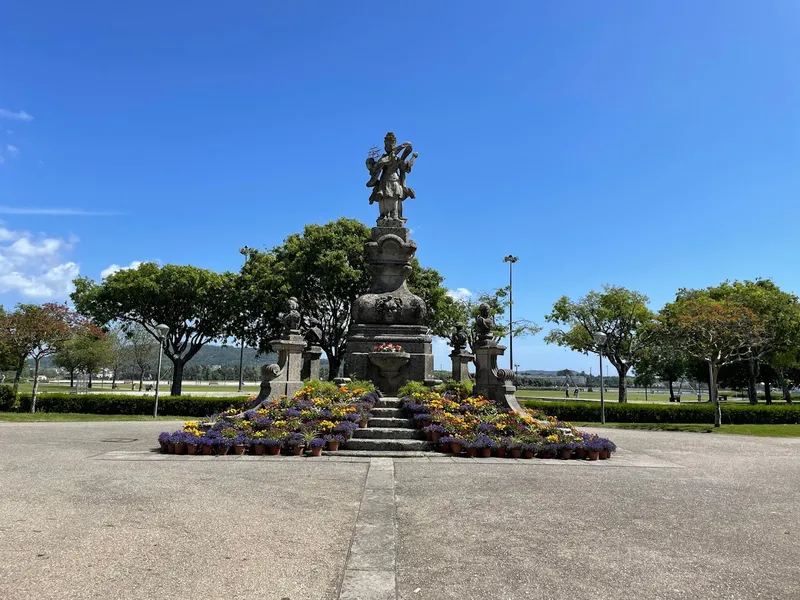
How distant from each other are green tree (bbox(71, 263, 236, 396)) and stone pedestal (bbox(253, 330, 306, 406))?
57.1 feet

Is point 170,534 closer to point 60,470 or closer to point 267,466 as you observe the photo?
point 267,466

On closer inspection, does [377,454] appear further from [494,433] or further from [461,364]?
[461,364]

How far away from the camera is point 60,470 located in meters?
8.29

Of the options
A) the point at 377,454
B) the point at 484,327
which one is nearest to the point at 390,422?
the point at 377,454

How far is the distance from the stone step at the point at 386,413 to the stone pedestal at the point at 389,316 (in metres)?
2.57

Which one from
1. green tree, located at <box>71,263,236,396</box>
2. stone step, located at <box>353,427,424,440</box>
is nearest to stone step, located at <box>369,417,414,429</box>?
stone step, located at <box>353,427,424,440</box>

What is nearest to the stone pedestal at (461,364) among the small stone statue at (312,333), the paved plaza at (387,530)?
the small stone statue at (312,333)

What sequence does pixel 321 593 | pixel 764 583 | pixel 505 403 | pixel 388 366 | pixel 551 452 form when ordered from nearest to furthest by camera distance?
pixel 321 593 → pixel 764 583 → pixel 551 452 → pixel 505 403 → pixel 388 366

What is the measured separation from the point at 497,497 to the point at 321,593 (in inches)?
141

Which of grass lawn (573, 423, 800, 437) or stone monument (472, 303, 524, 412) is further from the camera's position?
grass lawn (573, 423, 800, 437)

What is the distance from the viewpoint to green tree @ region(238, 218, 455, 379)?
1070 inches

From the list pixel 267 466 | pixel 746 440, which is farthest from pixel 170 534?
pixel 746 440

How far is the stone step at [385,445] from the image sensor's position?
34.4 feet

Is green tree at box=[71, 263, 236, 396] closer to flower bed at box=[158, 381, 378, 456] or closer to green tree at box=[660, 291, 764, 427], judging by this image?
flower bed at box=[158, 381, 378, 456]
